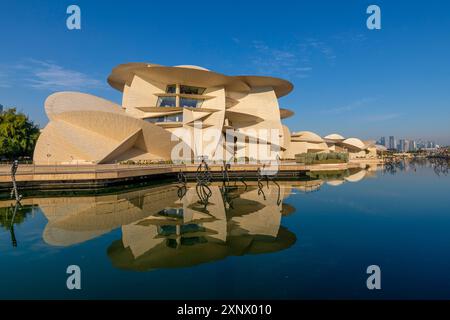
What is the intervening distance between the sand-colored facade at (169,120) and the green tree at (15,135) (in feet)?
24.3

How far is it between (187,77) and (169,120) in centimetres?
685

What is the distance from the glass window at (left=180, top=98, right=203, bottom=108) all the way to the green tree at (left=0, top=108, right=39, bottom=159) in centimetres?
1984

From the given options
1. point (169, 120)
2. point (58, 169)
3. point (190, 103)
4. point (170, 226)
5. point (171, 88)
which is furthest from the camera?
point (171, 88)

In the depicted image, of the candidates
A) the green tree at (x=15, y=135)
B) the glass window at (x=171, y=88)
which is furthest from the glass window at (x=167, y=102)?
the green tree at (x=15, y=135)

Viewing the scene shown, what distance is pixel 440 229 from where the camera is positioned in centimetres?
912

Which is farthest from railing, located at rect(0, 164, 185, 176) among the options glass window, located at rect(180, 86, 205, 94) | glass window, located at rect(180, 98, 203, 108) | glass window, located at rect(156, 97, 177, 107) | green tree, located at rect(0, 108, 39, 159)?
glass window, located at rect(180, 86, 205, 94)

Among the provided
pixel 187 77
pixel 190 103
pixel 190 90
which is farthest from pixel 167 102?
pixel 187 77

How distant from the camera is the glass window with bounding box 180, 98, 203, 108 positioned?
42.0 meters

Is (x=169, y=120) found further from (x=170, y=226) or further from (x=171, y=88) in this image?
(x=170, y=226)

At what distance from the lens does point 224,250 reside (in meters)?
7.07

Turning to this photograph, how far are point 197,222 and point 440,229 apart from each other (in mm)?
8280
